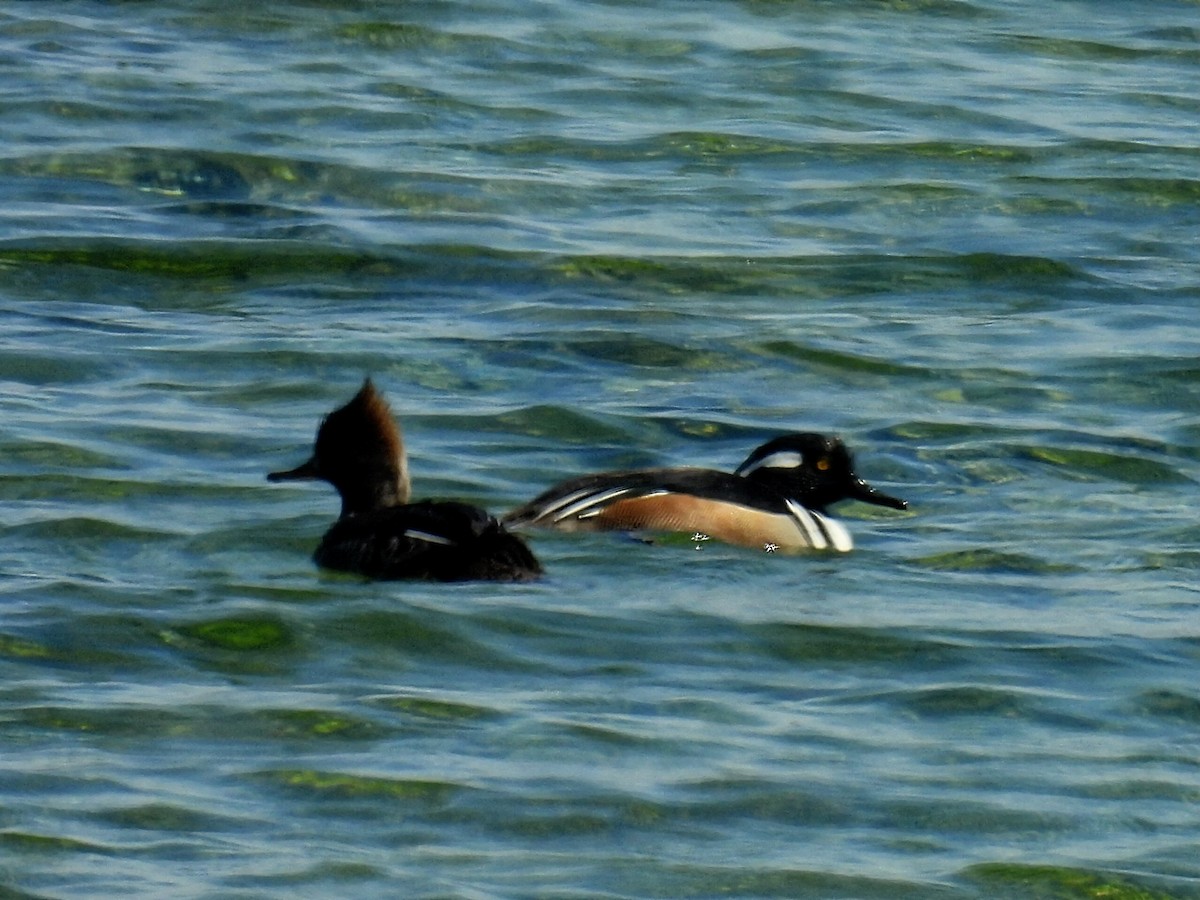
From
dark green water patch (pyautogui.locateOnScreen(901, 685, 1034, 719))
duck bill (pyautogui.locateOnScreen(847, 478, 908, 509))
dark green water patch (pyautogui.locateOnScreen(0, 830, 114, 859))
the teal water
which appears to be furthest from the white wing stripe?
dark green water patch (pyautogui.locateOnScreen(0, 830, 114, 859))

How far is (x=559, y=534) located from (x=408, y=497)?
556 mm

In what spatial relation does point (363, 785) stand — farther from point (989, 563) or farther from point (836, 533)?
point (836, 533)

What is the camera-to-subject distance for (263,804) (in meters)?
7.09

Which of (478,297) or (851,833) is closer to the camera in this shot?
(851,833)

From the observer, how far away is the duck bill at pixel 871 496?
10672 mm

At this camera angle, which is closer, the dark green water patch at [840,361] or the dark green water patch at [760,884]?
the dark green water patch at [760,884]

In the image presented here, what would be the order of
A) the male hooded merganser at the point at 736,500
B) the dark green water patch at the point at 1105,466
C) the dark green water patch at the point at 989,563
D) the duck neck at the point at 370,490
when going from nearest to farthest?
the dark green water patch at the point at 989,563 → the duck neck at the point at 370,490 → the male hooded merganser at the point at 736,500 → the dark green water patch at the point at 1105,466

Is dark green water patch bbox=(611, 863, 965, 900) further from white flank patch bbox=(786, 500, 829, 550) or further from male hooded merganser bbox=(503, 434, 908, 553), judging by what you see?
white flank patch bbox=(786, 500, 829, 550)

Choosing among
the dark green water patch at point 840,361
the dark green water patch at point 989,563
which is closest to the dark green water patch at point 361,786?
the dark green water patch at point 989,563

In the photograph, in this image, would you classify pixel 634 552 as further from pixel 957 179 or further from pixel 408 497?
pixel 957 179

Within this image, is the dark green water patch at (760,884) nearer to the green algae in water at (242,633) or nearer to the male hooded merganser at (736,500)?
the green algae in water at (242,633)

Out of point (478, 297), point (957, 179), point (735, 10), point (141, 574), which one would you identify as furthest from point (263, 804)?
point (735, 10)

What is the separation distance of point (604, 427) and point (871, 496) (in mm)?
1408

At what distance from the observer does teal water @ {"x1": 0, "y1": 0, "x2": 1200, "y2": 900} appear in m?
7.20
